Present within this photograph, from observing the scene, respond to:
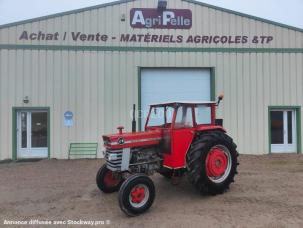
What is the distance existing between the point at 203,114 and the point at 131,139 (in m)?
1.82

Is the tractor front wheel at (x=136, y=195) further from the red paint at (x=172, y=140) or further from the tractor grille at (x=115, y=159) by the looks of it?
the red paint at (x=172, y=140)

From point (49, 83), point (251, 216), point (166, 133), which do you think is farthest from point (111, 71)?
point (251, 216)

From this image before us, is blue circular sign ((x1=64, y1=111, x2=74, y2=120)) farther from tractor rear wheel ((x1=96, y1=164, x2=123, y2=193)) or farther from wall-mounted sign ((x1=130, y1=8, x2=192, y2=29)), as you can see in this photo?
tractor rear wheel ((x1=96, y1=164, x2=123, y2=193))

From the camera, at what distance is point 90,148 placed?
45.1 ft

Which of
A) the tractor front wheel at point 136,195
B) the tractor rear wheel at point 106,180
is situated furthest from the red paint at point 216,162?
the tractor rear wheel at point 106,180

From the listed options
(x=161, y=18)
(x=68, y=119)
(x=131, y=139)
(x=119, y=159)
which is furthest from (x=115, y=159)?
(x=161, y=18)

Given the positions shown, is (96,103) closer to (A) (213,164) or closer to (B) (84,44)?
(B) (84,44)

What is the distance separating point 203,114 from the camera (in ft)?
24.4

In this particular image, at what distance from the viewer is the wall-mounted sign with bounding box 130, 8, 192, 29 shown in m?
14.1

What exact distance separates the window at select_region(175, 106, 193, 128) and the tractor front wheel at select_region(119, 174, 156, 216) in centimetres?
150

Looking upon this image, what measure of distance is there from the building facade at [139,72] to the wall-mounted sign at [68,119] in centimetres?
4

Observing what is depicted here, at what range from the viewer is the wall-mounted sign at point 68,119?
1369cm

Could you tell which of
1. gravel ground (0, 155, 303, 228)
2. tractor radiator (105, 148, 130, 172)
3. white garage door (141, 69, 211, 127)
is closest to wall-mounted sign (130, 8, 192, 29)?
white garage door (141, 69, 211, 127)

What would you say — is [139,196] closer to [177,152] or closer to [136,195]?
[136,195]
